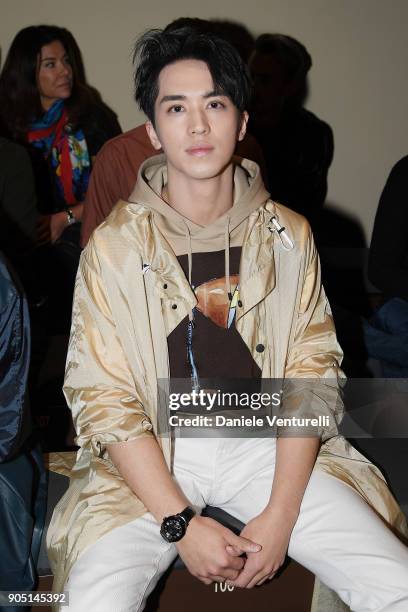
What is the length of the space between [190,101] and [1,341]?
53 centimetres

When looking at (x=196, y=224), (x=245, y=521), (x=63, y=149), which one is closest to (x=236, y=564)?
(x=245, y=521)

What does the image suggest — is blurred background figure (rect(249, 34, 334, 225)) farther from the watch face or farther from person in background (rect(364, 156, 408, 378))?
the watch face

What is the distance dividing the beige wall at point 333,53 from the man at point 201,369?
1.91 metres

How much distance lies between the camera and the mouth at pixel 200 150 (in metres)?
1.49

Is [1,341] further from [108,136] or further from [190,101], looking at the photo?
[108,136]

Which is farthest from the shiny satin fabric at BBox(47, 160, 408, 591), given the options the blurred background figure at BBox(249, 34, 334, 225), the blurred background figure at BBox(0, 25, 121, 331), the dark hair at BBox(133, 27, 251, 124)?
the blurred background figure at BBox(249, 34, 334, 225)

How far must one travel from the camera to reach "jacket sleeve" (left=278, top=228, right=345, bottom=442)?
152cm

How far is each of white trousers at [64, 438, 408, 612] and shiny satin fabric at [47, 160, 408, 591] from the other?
0.05 m

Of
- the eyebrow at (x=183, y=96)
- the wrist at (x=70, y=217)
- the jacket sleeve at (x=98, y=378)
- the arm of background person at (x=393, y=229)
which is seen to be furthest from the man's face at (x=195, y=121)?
the wrist at (x=70, y=217)

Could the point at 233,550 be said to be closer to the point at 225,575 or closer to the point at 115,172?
the point at 225,575

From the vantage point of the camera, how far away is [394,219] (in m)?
2.30

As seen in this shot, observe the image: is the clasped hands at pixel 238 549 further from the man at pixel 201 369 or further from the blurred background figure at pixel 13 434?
the blurred background figure at pixel 13 434

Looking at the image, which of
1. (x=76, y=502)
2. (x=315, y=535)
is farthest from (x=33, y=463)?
(x=315, y=535)

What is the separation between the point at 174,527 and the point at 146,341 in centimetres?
32
